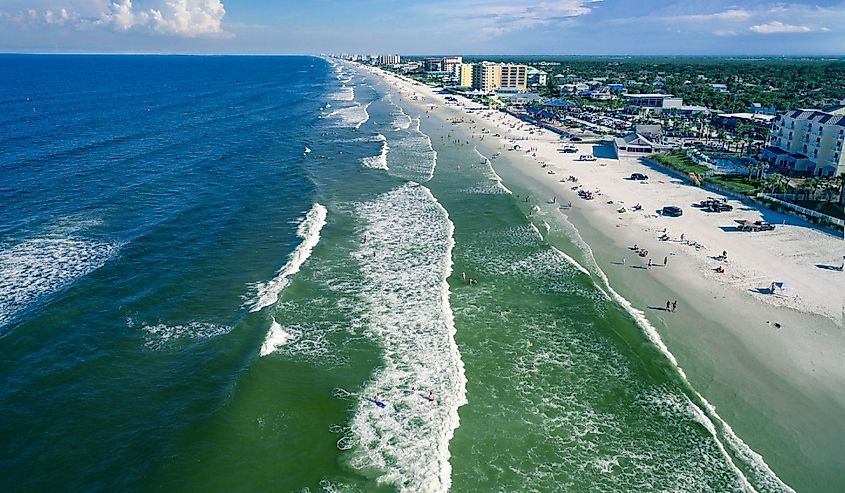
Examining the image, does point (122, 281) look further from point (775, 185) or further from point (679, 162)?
point (679, 162)

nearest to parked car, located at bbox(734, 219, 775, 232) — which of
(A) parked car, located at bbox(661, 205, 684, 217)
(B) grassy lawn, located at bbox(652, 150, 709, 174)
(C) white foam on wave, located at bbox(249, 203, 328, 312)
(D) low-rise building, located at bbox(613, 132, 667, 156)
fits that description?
(A) parked car, located at bbox(661, 205, 684, 217)

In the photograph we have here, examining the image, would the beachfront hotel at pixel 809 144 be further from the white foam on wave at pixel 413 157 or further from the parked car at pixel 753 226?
the white foam on wave at pixel 413 157

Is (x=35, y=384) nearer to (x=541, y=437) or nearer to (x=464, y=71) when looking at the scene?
(x=541, y=437)

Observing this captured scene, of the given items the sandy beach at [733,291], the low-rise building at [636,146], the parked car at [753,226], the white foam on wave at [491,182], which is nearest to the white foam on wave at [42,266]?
the sandy beach at [733,291]

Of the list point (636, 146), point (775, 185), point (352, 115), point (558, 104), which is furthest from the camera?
point (558, 104)

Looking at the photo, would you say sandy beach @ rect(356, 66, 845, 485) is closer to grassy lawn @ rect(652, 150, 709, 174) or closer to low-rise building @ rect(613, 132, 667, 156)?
grassy lawn @ rect(652, 150, 709, 174)

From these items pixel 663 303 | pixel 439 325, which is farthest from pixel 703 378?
pixel 439 325

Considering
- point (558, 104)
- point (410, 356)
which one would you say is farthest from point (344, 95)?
point (410, 356)
